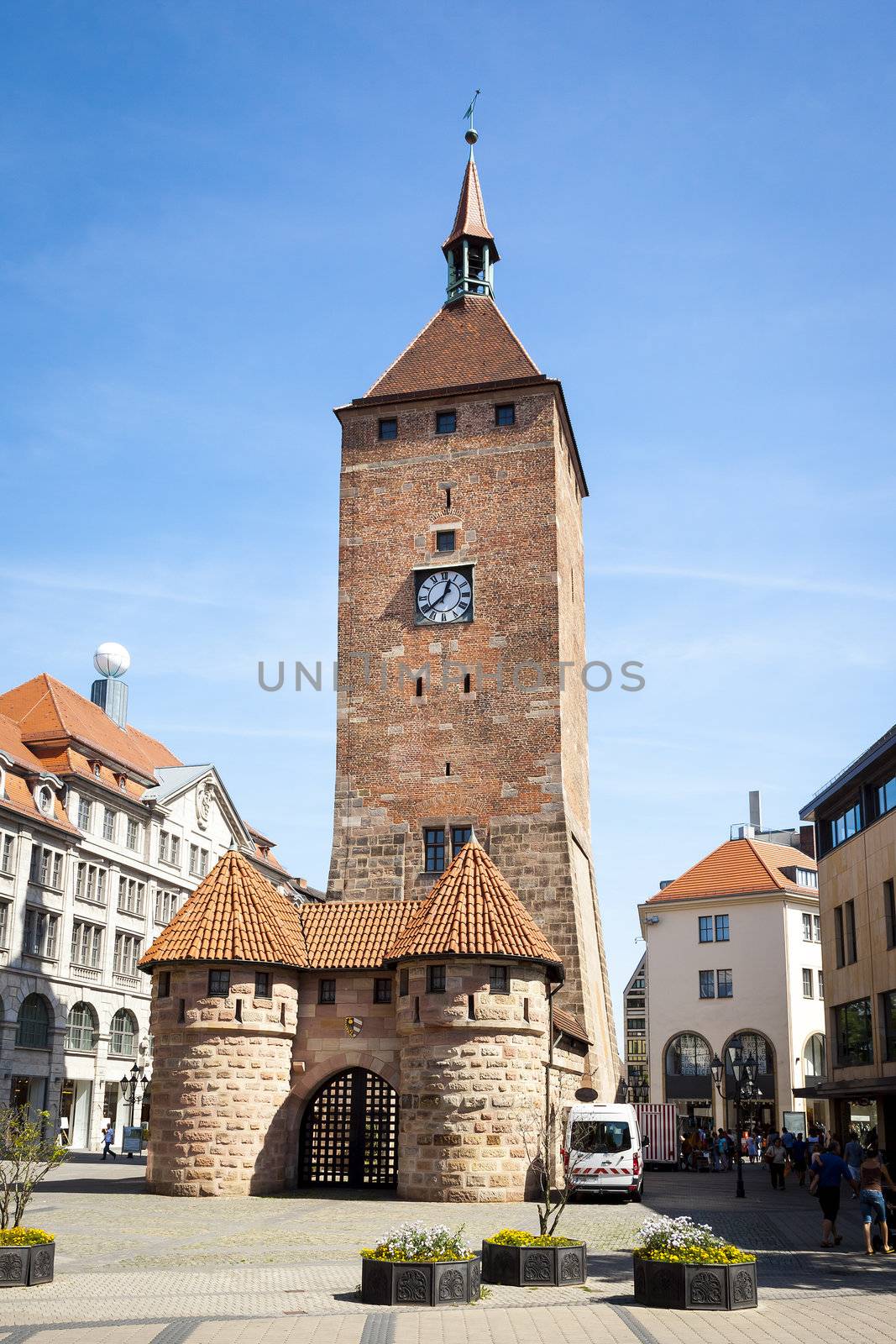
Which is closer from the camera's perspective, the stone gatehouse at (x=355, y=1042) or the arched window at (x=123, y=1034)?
Result: the stone gatehouse at (x=355, y=1042)

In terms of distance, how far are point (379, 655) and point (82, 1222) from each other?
19137mm

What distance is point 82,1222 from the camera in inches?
840

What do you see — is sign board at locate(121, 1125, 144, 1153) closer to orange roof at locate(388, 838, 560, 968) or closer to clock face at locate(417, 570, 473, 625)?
orange roof at locate(388, 838, 560, 968)

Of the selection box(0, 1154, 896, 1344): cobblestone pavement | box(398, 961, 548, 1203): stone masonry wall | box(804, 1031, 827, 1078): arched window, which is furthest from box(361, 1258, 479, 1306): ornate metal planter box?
box(804, 1031, 827, 1078): arched window

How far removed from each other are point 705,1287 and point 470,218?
128 ft

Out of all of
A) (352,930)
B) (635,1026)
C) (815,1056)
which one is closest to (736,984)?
(815,1056)

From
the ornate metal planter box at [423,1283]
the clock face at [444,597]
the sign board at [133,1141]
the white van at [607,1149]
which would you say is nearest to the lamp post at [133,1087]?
the sign board at [133,1141]

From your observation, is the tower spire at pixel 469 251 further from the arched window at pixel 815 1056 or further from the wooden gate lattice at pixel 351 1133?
the arched window at pixel 815 1056

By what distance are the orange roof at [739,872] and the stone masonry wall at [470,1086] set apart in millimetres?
36779

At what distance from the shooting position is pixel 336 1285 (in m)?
14.9

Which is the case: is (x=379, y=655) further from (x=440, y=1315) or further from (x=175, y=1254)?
(x=440, y=1315)

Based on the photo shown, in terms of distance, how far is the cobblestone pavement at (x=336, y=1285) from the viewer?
11945 mm

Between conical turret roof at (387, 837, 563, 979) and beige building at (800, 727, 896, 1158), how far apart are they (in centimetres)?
848

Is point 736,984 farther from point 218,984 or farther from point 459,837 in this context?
point 218,984
